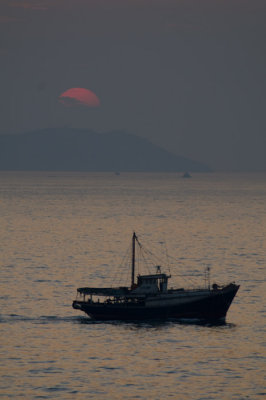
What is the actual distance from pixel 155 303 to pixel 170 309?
167cm

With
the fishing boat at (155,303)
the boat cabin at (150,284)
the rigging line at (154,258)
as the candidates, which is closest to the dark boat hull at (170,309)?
the fishing boat at (155,303)

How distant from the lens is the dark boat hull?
263 feet

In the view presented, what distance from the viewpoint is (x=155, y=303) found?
80375 millimetres

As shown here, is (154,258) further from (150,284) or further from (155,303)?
(155,303)

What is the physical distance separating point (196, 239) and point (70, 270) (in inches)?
2139

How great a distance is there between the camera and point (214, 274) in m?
111

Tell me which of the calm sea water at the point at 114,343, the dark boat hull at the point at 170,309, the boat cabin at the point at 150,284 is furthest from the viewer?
the boat cabin at the point at 150,284

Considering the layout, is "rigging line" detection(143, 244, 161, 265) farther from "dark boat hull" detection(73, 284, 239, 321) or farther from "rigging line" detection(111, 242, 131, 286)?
"dark boat hull" detection(73, 284, 239, 321)

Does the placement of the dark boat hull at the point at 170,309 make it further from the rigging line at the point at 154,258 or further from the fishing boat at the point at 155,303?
the rigging line at the point at 154,258

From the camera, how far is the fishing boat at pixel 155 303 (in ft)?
263

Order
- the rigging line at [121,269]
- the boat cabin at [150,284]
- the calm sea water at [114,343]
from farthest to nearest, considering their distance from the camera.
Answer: the rigging line at [121,269]
the boat cabin at [150,284]
the calm sea water at [114,343]

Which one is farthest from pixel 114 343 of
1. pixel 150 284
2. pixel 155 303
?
pixel 150 284

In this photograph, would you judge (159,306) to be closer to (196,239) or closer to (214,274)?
(214,274)

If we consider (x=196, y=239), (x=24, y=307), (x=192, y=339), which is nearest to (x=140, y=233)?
(x=196, y=239)
